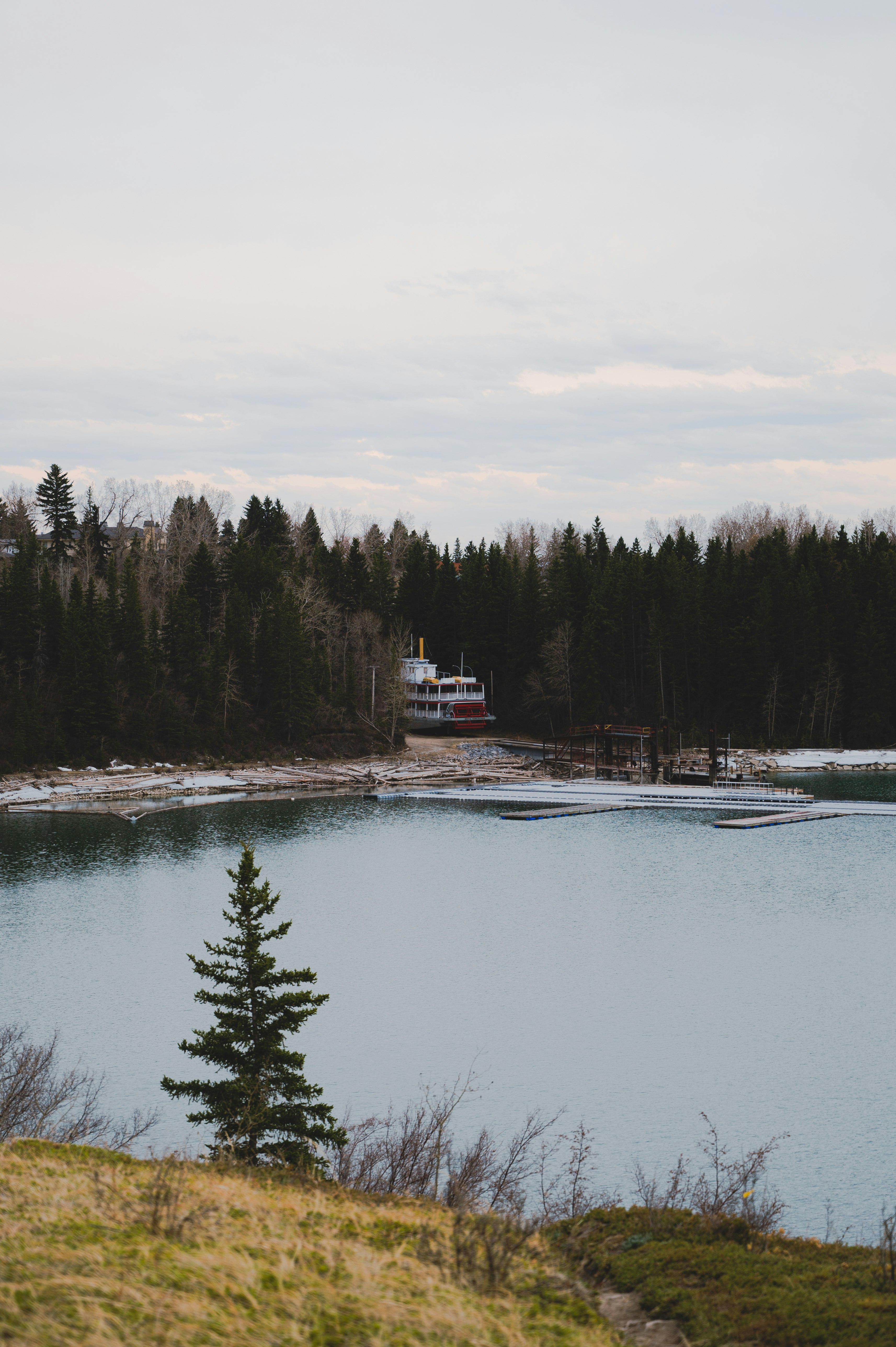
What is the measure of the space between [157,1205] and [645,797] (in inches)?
2237

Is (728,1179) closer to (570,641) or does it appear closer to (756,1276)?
(756,1276)

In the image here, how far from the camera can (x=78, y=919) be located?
34.3 metres

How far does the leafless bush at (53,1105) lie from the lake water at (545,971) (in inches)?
23.5

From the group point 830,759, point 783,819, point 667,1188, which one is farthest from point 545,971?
point 830,759

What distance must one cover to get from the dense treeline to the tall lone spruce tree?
53.6m

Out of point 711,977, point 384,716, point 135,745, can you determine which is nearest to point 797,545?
point 384,716

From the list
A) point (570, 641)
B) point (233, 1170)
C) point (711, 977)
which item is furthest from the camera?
point (570, 641)

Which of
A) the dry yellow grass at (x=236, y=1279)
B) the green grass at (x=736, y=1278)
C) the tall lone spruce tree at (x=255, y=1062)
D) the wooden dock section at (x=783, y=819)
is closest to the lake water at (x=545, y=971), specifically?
the wooden dock section at (x=783, y=819)

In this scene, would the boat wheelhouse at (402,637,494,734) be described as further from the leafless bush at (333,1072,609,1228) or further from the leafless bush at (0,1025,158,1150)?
the leafless bush at (333,1072,609,1228)

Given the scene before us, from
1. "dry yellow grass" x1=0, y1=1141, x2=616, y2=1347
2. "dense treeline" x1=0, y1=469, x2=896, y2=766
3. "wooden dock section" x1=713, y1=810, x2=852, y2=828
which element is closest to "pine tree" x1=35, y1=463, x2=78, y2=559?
"dense treeline" x1=0, y1=469, x2=896, y2=766

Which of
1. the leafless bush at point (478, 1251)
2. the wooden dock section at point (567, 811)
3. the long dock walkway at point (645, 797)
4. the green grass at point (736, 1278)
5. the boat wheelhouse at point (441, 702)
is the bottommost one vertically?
the wooden dock section at point (567, 811)

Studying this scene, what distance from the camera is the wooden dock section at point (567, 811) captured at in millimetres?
56406

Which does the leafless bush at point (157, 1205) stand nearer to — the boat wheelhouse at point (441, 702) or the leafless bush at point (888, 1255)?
the leafless bush at point (888, 1255)

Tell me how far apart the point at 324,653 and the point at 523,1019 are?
61.7 meters
